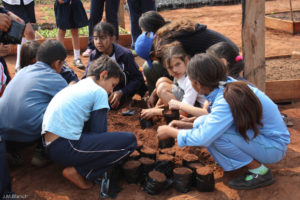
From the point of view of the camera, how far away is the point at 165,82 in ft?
13.2

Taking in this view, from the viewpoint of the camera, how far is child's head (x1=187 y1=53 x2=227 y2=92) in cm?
268

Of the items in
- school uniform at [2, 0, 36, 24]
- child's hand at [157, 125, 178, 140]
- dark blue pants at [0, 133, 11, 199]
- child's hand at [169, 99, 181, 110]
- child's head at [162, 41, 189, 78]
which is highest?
school uniform at [2, 0, 36, 24]

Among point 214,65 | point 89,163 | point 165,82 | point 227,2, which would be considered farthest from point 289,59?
point 227,2

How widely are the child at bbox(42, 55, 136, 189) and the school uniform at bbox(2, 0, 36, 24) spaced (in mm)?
3192

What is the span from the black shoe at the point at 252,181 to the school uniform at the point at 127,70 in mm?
2079

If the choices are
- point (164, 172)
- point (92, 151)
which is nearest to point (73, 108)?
point (92, 151)

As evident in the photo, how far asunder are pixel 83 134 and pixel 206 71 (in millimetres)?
1127

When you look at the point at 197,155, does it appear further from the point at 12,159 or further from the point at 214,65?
the point at 12,159

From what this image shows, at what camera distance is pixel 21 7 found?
5.50 m

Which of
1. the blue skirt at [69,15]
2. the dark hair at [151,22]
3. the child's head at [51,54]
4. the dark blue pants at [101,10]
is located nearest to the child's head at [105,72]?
the child's head at [51,54]

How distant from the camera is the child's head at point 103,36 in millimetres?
4281

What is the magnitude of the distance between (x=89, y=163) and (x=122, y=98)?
5.92 ft

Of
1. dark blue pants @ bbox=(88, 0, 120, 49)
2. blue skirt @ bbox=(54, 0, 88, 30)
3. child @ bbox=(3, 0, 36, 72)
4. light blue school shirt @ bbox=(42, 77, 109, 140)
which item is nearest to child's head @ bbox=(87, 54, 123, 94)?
light blue school shirt @ bbox=(42, 77, 109, 140)

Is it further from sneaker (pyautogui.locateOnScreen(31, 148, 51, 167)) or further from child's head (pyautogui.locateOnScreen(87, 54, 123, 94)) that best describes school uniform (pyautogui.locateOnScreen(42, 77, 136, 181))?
sneaker (pyautogui.locateOnScreen(31, 148, 51, 167))
